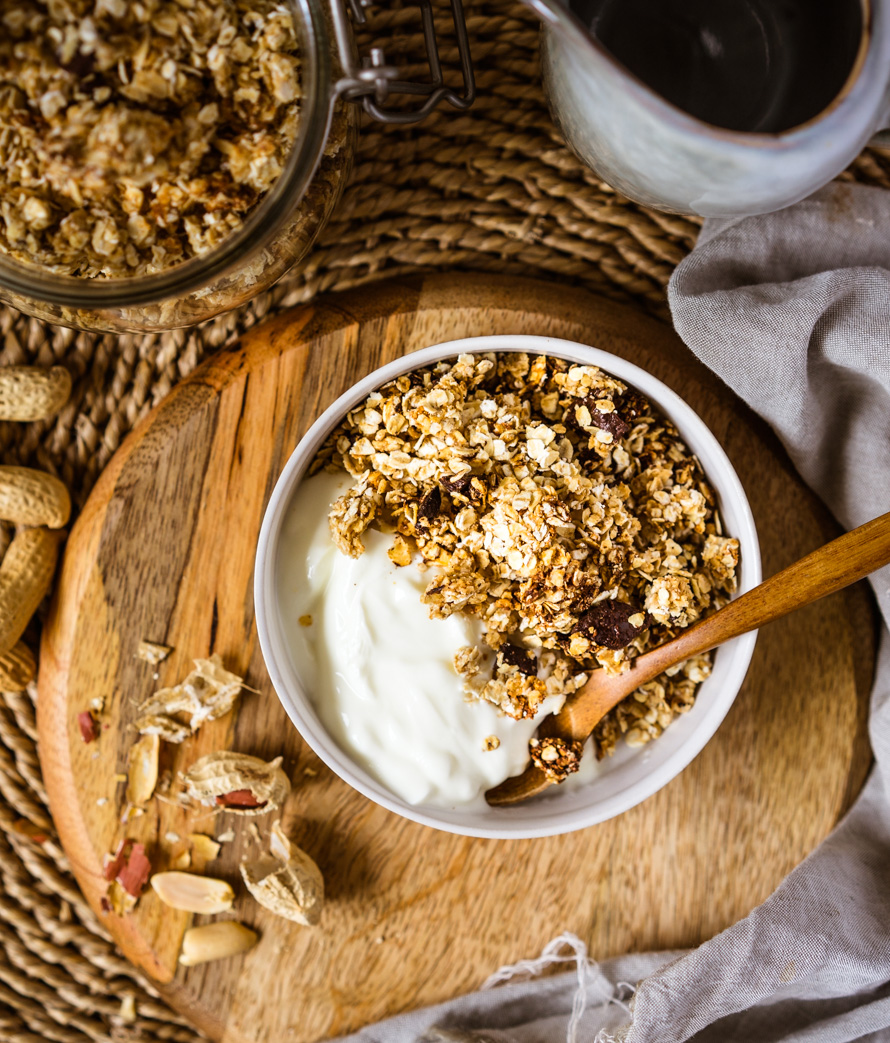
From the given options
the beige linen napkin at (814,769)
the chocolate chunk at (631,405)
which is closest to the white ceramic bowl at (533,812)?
the chocolate chunk at (631,405)

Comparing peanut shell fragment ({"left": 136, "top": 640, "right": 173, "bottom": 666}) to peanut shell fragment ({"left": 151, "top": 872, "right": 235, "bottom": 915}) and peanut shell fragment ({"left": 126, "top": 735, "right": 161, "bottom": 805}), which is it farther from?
peanut shell fragment ({"left": 151, "top": 872, "right": 235, "bottom": 915})

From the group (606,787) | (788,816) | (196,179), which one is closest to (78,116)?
(196,179)

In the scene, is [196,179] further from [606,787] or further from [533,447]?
[606,787]

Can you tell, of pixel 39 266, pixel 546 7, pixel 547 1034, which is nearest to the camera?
pixel 546 7

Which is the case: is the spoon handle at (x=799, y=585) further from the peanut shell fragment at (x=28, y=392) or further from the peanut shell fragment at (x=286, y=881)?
the peanut shell fragment at (x=28, y=392)

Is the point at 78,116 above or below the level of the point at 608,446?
above

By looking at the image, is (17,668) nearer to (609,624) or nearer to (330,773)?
(330,773)

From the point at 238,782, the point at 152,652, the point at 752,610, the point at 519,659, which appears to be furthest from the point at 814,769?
the point at 152,652

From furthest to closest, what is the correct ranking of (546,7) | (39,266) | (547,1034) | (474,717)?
(547,1034), (474,717), (39,266), (546,7)

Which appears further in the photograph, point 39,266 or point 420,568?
point 420,568
